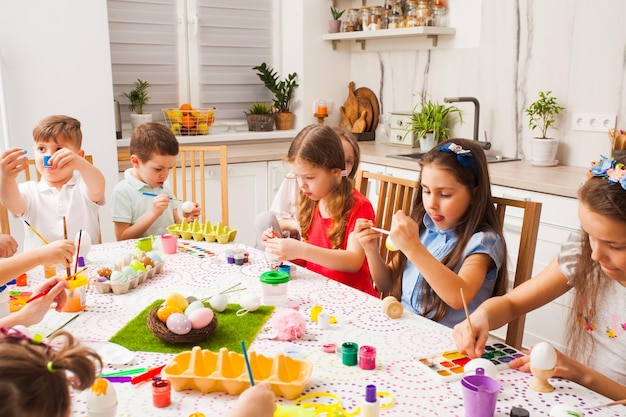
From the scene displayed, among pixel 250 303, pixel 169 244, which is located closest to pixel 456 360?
pixel 250 303

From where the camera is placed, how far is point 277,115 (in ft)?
14.1

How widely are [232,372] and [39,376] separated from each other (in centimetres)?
43

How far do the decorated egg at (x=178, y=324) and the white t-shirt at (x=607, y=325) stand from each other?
3.00 ft

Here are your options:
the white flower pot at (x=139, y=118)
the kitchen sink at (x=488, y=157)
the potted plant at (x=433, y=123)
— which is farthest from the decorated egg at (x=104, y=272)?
the potted plant at (x=433, y=123)

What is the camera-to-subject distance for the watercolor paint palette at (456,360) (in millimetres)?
1186

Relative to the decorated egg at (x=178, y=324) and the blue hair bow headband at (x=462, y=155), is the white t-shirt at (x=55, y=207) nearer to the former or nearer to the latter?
the decorated egg at (x=178, y=324)

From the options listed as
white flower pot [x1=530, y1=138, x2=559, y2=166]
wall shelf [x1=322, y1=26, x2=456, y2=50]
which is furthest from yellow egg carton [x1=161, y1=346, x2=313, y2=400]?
wall shelf [x1=322, y1=26, x2=456, y2=50]

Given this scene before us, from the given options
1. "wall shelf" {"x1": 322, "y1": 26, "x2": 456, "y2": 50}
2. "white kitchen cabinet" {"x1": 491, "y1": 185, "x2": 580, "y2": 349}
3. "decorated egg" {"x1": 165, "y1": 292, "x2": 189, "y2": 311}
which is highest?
"wall shelf" {"x1": 322, "y1": 26, "x2": 456, "y2": 50}

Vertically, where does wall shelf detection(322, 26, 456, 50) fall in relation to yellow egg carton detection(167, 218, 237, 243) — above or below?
above

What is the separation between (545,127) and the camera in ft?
10.3

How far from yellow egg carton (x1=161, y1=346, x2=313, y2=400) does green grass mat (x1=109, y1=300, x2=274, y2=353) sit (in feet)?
0.47

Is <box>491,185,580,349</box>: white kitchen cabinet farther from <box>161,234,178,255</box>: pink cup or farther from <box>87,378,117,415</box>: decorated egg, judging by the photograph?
<box>87,378,117,415</box>: decorated egg

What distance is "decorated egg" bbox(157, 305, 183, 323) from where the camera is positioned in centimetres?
138

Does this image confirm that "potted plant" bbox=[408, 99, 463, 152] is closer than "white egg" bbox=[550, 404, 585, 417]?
No
